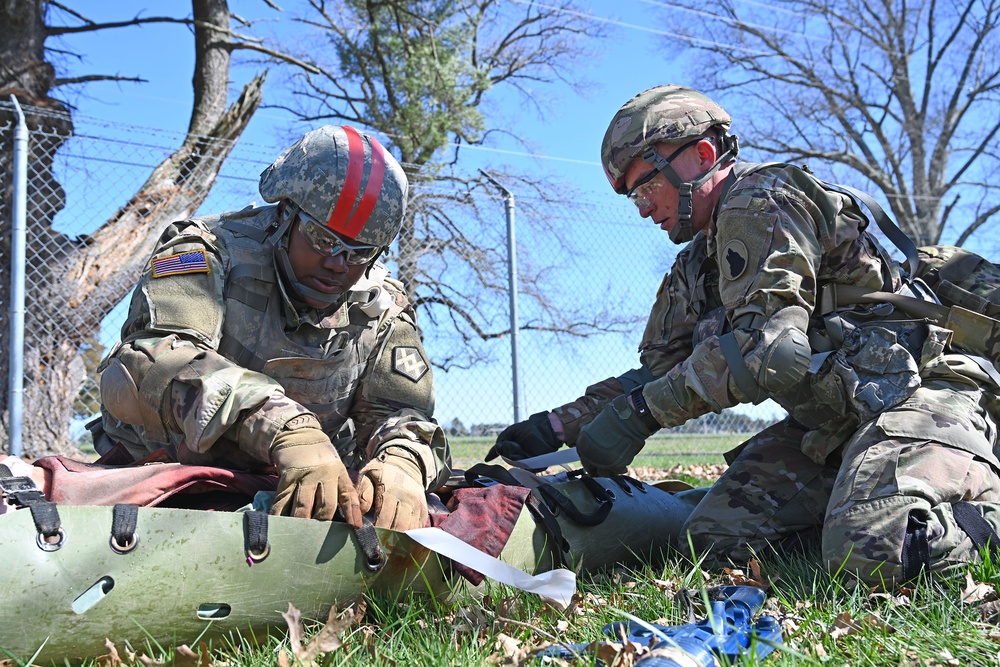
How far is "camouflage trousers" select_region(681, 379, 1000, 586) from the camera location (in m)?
2.52

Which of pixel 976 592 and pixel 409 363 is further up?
pixel 409 363

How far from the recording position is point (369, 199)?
9.71 feet

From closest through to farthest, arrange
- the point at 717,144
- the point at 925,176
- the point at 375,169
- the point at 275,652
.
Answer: the point at 275,652 → the point at 375,169 → the point at 717,144 → the point at 925,176

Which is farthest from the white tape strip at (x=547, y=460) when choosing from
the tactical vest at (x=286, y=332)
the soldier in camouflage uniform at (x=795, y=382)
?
the tactical vest at (x=286, y=332)

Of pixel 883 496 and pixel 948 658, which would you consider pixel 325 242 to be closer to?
pixel 883 496

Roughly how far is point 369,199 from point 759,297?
1.33 meters

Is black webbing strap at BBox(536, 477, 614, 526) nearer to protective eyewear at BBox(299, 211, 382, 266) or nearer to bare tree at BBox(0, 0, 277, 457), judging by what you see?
protective eyewear at BBox(299, 211, 382, 266)

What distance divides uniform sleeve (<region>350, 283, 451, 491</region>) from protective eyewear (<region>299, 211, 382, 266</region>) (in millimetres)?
427

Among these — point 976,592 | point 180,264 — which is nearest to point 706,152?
point 976,592

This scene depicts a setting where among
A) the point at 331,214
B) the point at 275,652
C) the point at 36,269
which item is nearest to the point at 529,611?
the point at 275,652

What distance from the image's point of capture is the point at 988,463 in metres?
2.82

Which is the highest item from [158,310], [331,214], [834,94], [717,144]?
[834,94]

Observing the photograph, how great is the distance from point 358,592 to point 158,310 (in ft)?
3.71

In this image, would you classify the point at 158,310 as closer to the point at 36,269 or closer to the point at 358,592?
the point at 358,592
